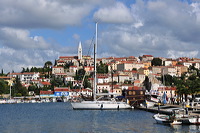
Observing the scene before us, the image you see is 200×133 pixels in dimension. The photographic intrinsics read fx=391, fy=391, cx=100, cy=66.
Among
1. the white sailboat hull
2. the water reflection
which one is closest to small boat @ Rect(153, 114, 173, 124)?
Answer: the water reflection

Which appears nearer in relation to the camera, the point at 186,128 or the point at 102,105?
the point at 186,128

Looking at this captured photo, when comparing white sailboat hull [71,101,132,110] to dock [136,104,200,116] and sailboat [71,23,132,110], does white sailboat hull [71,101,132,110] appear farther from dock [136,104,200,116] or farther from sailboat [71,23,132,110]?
dock [136,104,200,116]

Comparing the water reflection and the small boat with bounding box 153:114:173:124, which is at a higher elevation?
the small boat with bounding box 153:114:173:124

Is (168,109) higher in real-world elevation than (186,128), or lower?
higher

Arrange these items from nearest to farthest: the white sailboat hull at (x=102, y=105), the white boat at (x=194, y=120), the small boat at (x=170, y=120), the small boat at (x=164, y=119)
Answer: the white boat at (x=194, y=120) → the small boat at (x=170, y=120) → the small boat at (x=164, y=119) → the white sailboat hull at (x=102, y=105)

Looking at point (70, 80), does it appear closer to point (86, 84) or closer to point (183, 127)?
point (86, 84)

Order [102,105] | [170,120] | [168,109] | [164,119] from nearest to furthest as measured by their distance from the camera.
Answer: [170,120]
[164,119]
[168,109]
[102,105]

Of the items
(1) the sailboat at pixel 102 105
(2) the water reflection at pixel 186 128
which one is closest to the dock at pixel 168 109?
(1) the sailboat at pixel 102 105

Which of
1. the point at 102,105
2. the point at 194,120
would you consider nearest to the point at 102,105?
the point at 102,105

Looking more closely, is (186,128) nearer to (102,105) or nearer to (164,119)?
(164,119)

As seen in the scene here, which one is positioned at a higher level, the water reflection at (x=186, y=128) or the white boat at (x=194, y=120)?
the white boat at (x=194, y=120)

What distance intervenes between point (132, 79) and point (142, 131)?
488 feet

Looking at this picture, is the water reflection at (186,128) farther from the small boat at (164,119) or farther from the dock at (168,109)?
the dock at (168,109)

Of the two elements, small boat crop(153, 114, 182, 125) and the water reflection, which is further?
small boat crop(153, 114, 182, 125)
